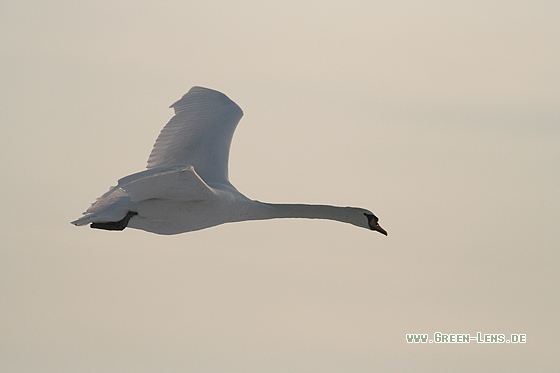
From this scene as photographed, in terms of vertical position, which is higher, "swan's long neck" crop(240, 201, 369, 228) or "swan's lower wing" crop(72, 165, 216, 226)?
"swan's long neck" crop(240, 201, 369, 228)

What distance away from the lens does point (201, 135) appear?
23.6 metres

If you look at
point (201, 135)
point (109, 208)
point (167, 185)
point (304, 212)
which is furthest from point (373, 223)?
point (109, 208)

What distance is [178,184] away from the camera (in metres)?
19.3

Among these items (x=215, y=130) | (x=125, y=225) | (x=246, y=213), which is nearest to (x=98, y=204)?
(x=125, y=225)

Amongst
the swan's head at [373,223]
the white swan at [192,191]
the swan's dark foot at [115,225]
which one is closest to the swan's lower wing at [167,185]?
the white swan at [192,191]

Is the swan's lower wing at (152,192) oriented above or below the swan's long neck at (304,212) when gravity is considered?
below

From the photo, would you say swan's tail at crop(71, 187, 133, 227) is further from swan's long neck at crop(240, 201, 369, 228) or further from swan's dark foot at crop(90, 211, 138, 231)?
swan's long neck at crop(240, 201, 369, 228)

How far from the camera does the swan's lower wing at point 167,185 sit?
58.2 ft

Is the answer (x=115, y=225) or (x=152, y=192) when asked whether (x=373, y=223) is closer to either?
(x=152, y=192)

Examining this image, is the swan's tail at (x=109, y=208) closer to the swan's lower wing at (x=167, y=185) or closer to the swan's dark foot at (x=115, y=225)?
the swan's dark foot at (x=115, y=225)

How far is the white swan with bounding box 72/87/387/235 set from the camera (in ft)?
63.3

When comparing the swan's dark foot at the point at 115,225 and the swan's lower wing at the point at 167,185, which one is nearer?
the swan's lower wing at the point at 167,185

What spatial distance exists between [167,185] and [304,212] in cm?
333

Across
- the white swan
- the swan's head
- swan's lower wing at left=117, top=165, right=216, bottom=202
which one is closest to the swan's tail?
the white swan
